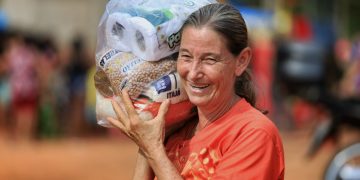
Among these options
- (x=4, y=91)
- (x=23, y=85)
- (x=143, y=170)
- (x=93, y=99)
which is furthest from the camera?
(x=93, y=99)

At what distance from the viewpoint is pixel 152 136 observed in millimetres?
2850

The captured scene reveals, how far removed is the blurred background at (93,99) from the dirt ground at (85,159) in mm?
14

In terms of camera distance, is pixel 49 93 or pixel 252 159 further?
pixel 49 93

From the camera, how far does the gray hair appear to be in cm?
278

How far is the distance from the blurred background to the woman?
5449 millimetres

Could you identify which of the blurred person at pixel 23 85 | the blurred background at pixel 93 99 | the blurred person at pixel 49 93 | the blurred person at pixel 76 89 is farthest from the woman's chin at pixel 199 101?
the blurred person at pixel 76 89

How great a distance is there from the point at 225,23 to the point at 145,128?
42 centimetres

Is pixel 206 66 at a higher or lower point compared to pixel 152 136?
higher

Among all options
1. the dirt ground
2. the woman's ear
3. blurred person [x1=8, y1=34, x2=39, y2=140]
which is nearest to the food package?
the woman's ear

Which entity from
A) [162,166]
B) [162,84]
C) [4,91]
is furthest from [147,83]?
[4,91]

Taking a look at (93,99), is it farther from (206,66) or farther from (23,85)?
(206,66)

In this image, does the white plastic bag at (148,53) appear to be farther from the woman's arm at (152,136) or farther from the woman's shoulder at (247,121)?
the woman's shoulder at (247,121)

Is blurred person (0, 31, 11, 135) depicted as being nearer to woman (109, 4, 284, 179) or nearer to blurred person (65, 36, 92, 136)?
blurred person (65, 36, 92, 136)

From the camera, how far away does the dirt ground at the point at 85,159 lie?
10969 mm
